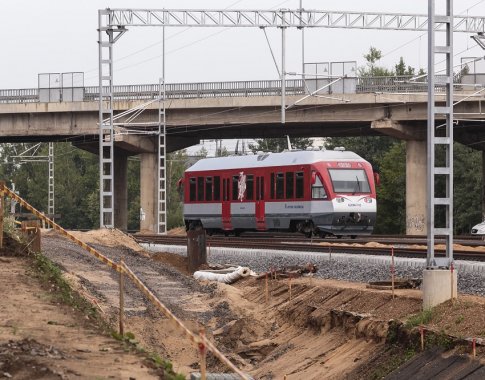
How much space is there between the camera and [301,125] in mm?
68438

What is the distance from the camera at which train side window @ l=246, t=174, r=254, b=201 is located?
1796 inches

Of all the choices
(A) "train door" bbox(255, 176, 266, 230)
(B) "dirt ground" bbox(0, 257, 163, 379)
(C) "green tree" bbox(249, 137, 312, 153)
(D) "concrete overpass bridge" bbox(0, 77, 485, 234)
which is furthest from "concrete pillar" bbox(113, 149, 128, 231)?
(B) "dirt ground" bbox(0, 257, 163, 379)

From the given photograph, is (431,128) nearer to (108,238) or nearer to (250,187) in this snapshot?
(108,238)

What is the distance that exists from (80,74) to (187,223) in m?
20.1

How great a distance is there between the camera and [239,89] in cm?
6569

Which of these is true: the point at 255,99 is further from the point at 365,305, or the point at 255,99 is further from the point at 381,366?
the point at 381,366

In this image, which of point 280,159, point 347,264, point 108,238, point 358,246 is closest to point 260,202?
point 280,159

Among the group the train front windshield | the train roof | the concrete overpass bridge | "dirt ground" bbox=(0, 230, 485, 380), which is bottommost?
"dirt ground" bbox=(0, 230, 485, 380)

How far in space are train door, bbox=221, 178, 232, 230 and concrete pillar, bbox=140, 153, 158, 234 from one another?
25.0 metres

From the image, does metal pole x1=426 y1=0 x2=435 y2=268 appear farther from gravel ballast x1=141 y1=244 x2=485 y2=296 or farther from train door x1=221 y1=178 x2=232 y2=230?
train door x1=221 y1=178 x2=232 y2=230

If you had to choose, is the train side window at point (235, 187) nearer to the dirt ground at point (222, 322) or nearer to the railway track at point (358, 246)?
the railway track at point (358, 246)

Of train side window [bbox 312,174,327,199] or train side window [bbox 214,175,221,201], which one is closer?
train side window [bbox 312,174,327,199]

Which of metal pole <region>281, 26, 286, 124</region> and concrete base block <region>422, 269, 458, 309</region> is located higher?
metal pole <region>281, 26, 286, 124</region>

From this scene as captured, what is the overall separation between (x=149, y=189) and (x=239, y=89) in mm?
11390
